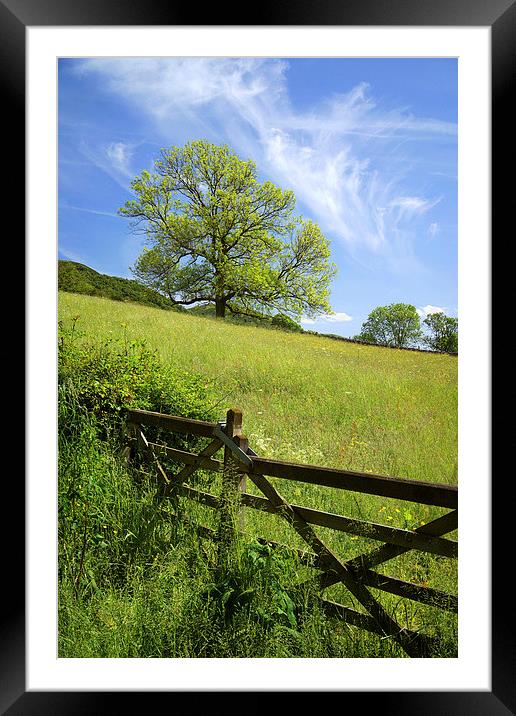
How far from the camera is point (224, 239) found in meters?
3.10

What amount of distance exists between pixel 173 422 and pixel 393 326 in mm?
1403

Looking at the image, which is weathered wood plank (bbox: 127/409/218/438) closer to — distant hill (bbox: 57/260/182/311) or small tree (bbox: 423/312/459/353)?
distant hill (bbox: 57/260/182/311)

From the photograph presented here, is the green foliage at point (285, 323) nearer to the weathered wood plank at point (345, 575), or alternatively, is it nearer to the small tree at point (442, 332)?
the small tree at point (442, 332)

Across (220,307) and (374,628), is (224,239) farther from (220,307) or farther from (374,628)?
(374,628)

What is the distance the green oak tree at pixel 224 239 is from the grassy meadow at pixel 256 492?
0.18m

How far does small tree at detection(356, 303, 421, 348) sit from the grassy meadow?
90mm

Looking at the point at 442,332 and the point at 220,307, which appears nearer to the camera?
the point at 442,332

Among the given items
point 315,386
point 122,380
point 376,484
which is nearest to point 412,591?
point 376,484

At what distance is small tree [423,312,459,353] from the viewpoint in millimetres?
2775

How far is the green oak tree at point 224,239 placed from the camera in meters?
2.96
